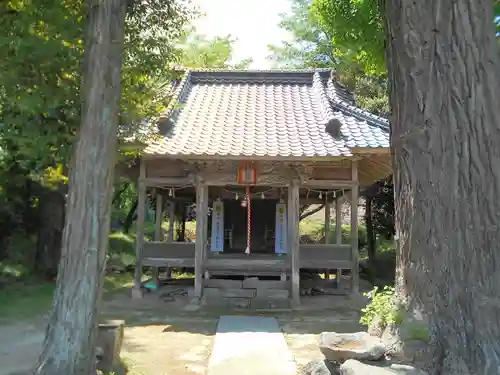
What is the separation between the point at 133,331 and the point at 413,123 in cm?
639

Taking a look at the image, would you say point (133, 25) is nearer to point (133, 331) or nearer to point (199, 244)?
point (133, 331)

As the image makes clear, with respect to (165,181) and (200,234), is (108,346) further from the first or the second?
(165,181)

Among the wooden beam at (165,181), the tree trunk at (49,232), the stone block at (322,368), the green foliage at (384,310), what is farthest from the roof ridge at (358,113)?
the tree trunk at (49,232)

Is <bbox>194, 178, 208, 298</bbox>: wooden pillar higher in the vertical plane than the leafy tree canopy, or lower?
lower

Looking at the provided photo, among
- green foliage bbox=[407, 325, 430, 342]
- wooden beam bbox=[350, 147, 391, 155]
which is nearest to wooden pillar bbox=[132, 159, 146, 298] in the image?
wooden beam bbox=[350, 147, 391, 155]

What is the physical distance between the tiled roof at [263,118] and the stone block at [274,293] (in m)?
3.14

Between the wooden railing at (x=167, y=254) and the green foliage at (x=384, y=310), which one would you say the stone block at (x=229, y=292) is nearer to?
the wooden railing at (x=167, y=254)

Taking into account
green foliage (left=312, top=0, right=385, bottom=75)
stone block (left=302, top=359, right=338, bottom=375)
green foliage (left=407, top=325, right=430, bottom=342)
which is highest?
green foliage (left=312, top=0, right=385, bottom=75)

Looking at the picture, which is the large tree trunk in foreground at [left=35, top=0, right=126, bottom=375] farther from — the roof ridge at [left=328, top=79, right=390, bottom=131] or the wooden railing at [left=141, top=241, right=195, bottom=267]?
the roof ridge at [left=328, top=79, right=390, bottom=131]

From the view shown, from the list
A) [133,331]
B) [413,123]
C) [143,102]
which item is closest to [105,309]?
[133,331]

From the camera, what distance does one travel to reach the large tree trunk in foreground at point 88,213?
4.29 metres

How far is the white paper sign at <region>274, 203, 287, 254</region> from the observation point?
1302cm

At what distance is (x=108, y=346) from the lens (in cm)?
533

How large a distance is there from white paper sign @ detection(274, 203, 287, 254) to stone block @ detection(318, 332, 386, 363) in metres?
7.76
